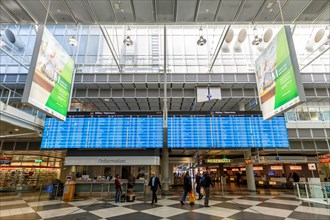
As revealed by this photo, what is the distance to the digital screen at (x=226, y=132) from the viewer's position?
1379 centimetres

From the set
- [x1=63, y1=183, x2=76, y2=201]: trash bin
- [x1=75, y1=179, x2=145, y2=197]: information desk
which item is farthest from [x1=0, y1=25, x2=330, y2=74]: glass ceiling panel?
[x1=63, y1=183, x2=76, y2=201]: trash bin

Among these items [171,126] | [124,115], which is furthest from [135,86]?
[171,126]

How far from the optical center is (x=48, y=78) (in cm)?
616

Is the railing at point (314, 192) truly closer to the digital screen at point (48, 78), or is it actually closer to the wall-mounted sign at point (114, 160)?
the wall-mounted sign at point (114, 160)

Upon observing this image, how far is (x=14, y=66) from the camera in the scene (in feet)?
56.3

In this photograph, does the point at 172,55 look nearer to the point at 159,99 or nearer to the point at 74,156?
the point at 159,99

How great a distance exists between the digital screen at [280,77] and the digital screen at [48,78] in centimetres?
731

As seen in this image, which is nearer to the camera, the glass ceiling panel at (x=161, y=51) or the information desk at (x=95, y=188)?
the information desk at (x=95, y=188)

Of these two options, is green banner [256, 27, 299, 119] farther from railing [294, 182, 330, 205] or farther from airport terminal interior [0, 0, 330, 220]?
railing [294, 182, 330, 205]

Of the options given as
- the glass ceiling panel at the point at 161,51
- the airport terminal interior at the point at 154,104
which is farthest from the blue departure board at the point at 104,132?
the glass ceiling panel at the point at 161,51

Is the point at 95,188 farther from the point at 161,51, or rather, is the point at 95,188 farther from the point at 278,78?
the point at 278,78

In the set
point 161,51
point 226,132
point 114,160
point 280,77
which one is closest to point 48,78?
point 280,77

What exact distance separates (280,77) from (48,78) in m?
7.42

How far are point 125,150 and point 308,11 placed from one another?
13.3 metres
